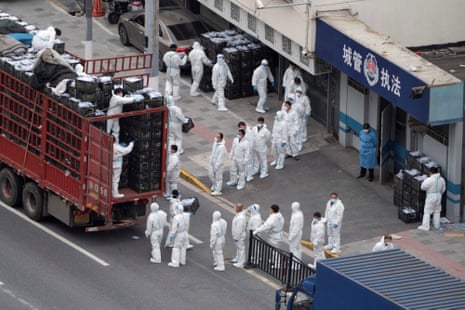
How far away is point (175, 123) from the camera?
39625 mm

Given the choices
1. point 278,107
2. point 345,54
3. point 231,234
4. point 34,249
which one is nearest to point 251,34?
point 278,107

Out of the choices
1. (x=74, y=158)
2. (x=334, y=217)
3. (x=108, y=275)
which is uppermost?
(x=74, y=158)

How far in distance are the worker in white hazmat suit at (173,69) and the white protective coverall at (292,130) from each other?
4537 mm

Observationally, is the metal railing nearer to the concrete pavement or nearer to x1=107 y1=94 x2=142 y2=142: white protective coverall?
the concrete pavement

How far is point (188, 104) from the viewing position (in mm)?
43844

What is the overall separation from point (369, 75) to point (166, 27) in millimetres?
9793

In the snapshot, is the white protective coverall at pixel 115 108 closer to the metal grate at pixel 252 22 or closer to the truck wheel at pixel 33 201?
the truck wheel at pixel 33 201

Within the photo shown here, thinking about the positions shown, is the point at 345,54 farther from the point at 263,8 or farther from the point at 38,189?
the point at 38,189

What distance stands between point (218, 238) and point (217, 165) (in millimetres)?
4397

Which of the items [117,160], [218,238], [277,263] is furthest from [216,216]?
[117,160]

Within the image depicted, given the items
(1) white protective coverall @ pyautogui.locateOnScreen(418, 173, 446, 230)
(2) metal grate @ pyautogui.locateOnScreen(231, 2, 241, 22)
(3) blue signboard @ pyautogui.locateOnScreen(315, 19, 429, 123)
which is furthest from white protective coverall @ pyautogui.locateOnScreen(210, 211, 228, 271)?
(2) metal grate @ pyautogui.locateOnScreen(231, 2, 241, 22)

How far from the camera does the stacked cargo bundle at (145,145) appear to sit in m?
34.5

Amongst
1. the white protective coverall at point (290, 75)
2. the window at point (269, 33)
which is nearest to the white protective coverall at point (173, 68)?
the window at point (269, 33)

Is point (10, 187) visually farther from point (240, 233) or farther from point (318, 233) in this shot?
point (318, 233)
